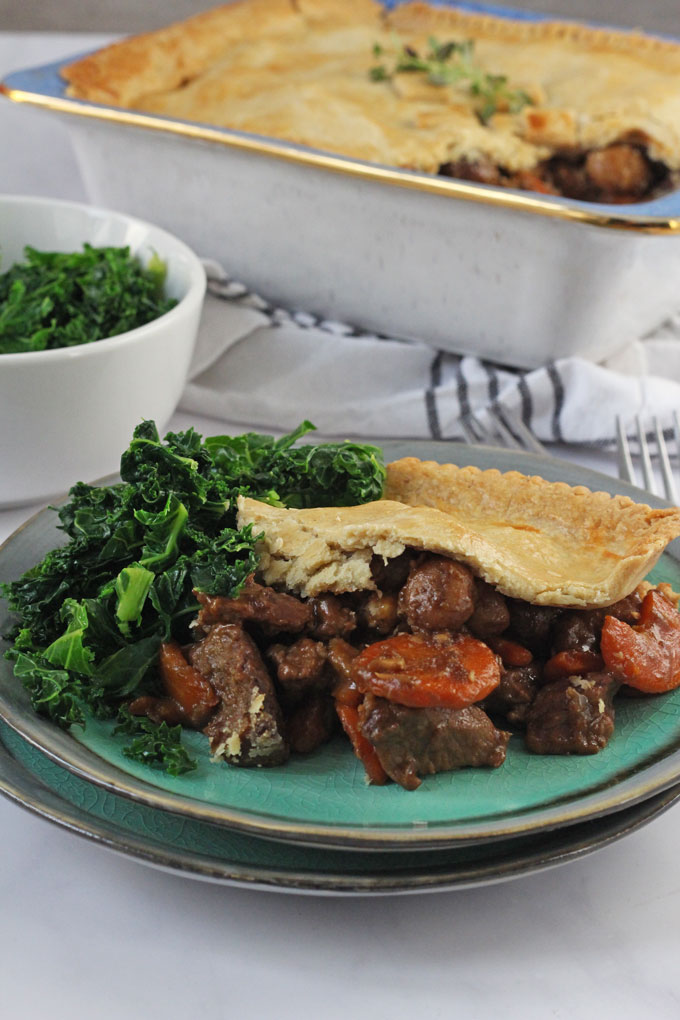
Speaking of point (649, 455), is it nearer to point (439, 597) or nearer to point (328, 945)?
point (439, 597)

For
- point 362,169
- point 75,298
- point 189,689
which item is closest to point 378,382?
point 362,169

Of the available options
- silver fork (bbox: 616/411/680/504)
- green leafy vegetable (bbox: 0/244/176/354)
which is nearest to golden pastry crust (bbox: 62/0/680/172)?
green leafy vegetable (bbox: 0/244/176/354)

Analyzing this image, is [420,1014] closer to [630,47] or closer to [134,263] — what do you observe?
[134,263]

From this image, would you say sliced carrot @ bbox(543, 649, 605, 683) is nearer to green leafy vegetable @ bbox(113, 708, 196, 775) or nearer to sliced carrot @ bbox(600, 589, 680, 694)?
sliced carrot @ bbox(600, 589, 680, 694)

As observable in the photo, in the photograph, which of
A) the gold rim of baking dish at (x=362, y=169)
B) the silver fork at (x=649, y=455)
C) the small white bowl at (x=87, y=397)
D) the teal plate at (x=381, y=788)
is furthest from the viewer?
the gold rim of baking dish at (x=362, y=169)

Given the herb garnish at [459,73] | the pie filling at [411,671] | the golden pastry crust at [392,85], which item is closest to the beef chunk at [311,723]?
the pie filling at [411,671]

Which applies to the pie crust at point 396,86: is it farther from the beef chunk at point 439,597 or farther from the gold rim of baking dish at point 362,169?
the beef chunk at point 439,597
